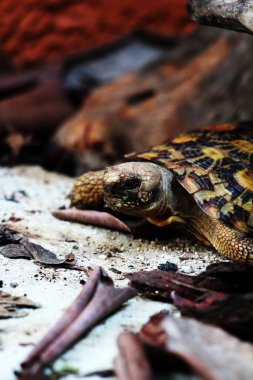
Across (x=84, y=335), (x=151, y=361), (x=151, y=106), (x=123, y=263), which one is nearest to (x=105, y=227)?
(x=123, y=263)

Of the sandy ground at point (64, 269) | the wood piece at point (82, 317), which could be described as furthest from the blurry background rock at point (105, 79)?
the wood piece at point (82, 317)

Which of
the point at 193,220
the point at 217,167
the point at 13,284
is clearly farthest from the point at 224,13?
the point at 13,284

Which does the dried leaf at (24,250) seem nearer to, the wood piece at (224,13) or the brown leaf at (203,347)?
the brown leaf at (203,347)

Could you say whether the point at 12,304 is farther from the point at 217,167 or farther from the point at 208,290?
the point at 217,167

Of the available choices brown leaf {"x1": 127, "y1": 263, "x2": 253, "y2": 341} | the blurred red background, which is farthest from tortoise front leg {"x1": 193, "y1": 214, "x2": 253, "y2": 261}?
the blurred red background

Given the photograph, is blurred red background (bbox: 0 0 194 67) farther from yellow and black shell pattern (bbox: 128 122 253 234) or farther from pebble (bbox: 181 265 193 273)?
pebble (bbox: 181 265 193 273)
